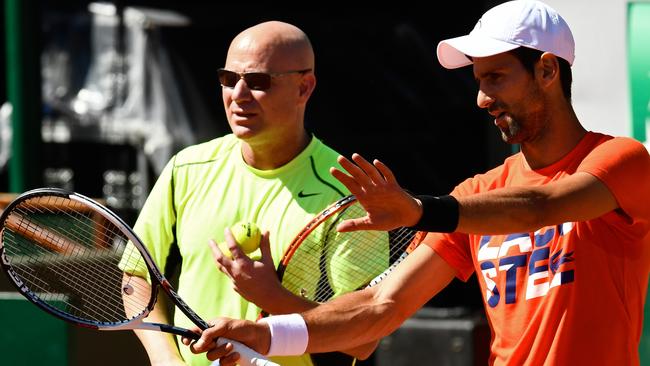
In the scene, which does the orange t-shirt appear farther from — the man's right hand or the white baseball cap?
the man's right hand

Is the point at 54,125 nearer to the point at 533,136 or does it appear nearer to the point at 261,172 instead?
the point at 261,172

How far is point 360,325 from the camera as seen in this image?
3.84 meters

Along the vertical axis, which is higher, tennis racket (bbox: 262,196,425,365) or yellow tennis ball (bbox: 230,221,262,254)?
yellow tennis ball (bbox: 230,221,262,254)

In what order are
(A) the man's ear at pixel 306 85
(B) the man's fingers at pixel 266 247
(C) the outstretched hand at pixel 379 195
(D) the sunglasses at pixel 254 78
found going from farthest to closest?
(A) the man's ear at pixel 306 85
(D) the sunglasses at pixel 254 78
(B) the man's fingers at pixel 266 247
(C) the outstretched hand at pixel 379 195

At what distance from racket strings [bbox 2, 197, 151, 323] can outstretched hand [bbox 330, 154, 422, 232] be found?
44.2 inches

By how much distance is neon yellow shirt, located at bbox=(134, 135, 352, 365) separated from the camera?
13.9 feet

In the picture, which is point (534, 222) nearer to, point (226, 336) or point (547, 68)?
point (547, 68)

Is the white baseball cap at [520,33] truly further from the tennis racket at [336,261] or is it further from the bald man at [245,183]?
the bald man at [245,183]

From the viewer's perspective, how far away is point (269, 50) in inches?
172

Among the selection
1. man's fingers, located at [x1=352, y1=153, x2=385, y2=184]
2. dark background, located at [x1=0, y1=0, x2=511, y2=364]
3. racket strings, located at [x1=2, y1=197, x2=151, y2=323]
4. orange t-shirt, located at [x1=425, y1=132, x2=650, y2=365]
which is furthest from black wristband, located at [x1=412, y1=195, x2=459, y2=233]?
dark background, located at [x1=0, y1=0, x2=511, y2=364]

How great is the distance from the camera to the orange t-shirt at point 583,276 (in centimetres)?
340

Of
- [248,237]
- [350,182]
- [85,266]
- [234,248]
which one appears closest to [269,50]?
[248,237]

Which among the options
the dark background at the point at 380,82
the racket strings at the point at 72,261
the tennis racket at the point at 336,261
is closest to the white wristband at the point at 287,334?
the tennis racket at the point at 336,261

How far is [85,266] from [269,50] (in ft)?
3.39
